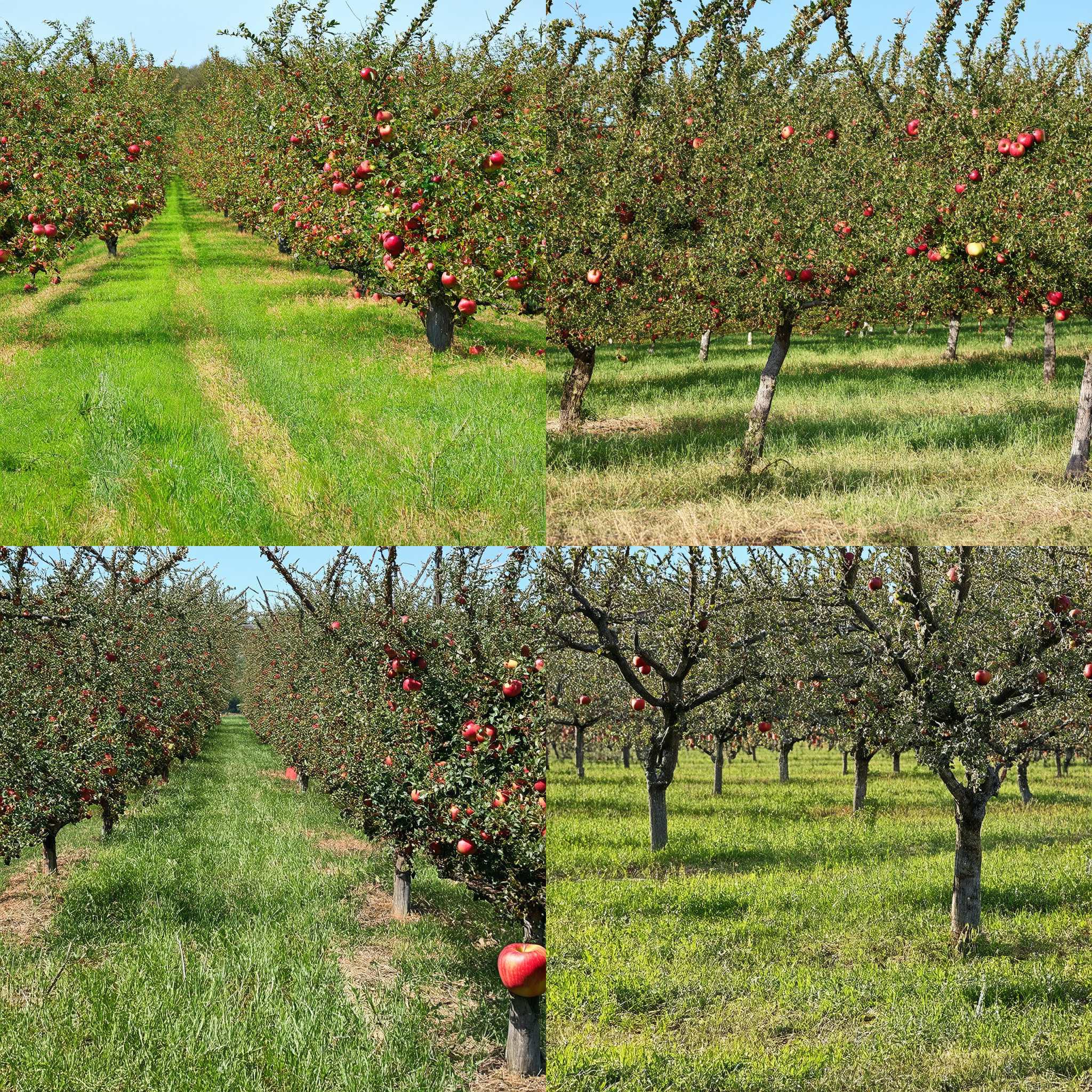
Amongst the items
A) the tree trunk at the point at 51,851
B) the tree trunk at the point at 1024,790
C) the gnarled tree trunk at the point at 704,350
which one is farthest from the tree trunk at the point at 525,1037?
the gnarled tree trunk at the point at 704,350

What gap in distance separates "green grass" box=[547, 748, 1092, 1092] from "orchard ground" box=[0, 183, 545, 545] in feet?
11.7

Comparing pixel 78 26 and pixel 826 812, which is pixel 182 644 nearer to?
pixel 826 812

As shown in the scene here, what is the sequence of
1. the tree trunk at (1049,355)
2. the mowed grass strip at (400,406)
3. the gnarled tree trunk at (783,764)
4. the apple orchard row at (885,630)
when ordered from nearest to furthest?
1. the apple orchard row at (885,630)
2. the mowed grass strip at (400,406)
3. the tree trunk at (1049,355)
4. the gnarled tree trunk at (783,764)

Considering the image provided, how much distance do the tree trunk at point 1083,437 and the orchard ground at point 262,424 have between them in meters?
6.04

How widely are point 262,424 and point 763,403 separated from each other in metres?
6.46

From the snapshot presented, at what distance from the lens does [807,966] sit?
24.8ft

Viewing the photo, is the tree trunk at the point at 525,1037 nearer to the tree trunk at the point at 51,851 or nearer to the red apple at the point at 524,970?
the red apple at the point at 524,970

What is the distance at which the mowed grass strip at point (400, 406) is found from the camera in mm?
8281

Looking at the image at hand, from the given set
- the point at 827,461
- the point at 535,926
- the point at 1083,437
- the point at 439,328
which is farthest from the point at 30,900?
the point at 1083,437

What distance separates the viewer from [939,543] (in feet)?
26.0

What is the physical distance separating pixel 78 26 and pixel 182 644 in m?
15.9

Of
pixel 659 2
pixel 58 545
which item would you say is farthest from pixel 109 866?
pixel 659 2

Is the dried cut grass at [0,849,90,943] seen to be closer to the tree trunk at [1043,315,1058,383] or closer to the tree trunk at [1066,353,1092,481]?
the tree trunk at [1066,353,1092,481]

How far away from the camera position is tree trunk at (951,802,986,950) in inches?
344
